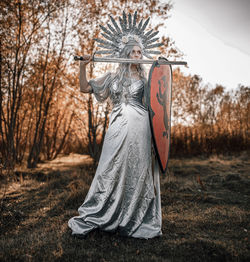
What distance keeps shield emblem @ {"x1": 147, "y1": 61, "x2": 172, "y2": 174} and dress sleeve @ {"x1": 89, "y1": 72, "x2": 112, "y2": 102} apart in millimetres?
489

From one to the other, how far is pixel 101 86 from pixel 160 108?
0.65m

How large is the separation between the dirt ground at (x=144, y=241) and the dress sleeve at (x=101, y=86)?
4.40 feet

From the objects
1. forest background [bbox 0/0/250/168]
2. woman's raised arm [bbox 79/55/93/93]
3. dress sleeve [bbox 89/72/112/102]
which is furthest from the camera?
forest background [bbox 0/0/250/168]

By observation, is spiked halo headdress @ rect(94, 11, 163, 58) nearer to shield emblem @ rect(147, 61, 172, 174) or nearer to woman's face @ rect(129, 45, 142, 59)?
woman's face @ rect(129, 45, 142, 59)

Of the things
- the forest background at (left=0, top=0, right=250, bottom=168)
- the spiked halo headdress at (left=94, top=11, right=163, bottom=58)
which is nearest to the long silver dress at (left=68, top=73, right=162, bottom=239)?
the spiked halo headdress at (left=94, top=11, right=163, bottom=58)

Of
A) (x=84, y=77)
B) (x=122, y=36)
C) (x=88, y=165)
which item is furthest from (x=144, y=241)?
(x=88, y=165)

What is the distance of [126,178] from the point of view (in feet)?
7.40

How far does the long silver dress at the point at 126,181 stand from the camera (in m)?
2.19

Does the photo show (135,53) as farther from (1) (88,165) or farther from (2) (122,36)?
(1) (88,165)

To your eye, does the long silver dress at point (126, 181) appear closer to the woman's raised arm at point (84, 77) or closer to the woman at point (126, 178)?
the woman at point (126, 178)

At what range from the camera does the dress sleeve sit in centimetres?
249

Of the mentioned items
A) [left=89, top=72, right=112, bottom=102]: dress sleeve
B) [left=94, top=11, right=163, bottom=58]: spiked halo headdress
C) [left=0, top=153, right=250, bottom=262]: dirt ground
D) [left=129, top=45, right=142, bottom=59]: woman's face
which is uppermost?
[left=94, top=11, right=163, bottom=58]: spiked halo headdress

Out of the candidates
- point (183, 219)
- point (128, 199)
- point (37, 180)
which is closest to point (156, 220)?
point (128, 199)

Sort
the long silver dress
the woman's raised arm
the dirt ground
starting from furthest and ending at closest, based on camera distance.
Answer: the woman's raised arm → the long silver dress → the dirt ground
